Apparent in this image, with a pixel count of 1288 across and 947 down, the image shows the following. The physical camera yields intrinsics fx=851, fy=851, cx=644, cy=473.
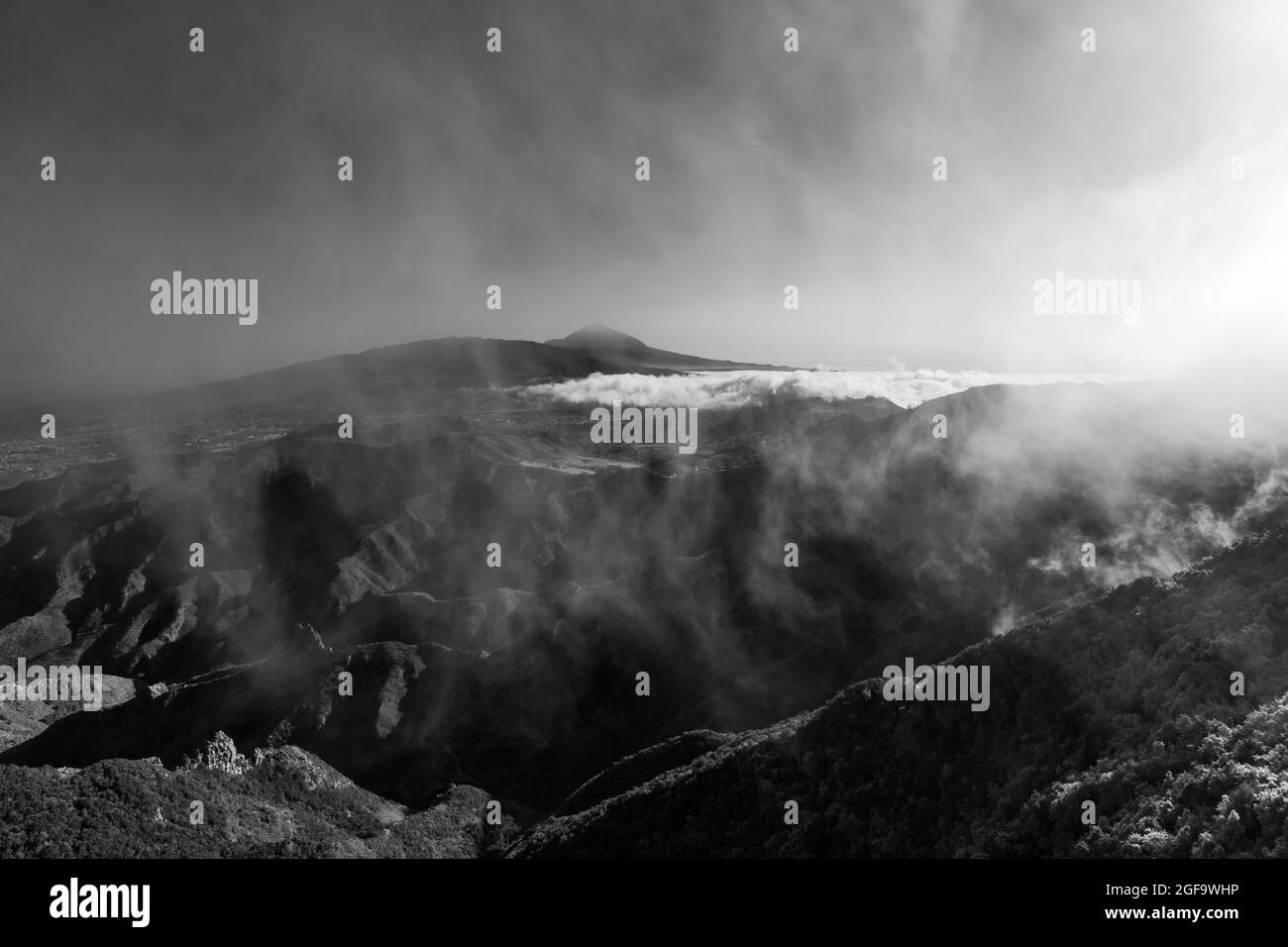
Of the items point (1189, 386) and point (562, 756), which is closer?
point (562, 756)

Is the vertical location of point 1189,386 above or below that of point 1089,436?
above

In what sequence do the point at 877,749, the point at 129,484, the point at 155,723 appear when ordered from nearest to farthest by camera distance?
1. the point at 877,749
2. the point at 155,723
3. the point at 129,484

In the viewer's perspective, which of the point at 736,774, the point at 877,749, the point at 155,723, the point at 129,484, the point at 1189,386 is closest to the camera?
the point at 877,749
